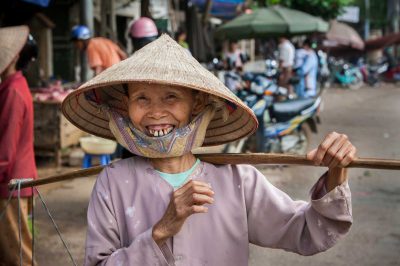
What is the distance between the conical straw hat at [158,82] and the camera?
1.70m

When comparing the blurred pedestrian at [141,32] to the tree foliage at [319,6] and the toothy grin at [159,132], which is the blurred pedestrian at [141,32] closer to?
the toothy grin at [159,132]

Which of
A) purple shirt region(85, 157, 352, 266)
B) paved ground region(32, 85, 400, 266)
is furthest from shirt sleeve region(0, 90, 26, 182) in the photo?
purple shirt region(85, 157, 352, 266)

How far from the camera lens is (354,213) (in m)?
5.59

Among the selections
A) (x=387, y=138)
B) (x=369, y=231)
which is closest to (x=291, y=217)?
(x=369, y=231)

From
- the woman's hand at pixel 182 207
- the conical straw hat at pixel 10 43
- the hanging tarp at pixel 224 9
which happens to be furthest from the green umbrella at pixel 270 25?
the woman's hand at pixel 182 207

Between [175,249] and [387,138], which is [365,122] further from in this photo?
[175,249]

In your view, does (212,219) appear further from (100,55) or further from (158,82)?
(100,55)

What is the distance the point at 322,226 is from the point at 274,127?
6.25 m

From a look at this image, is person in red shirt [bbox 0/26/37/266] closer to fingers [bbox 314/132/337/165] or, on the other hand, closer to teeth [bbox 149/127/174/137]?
teeth [bbox 149/127/174/137]

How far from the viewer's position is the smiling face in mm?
1752

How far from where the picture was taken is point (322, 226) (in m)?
1.75

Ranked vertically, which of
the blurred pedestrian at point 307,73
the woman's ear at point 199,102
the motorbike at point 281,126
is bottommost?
the blurred pedestrian at point 307,73

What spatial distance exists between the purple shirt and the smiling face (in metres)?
0.15

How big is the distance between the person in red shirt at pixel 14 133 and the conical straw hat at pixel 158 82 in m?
1.55
